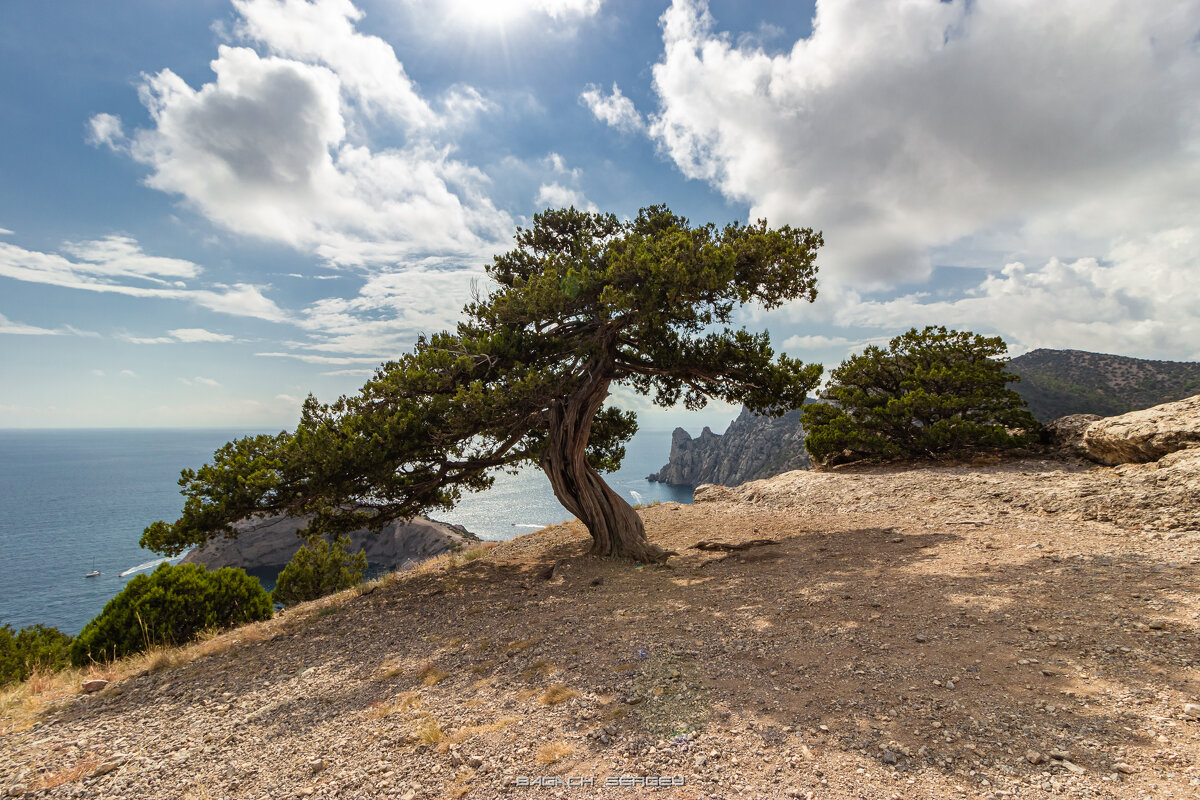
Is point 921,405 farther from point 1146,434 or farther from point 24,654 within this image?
point 24,654

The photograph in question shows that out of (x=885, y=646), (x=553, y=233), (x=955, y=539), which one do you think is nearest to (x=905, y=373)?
(x=955, y=539)

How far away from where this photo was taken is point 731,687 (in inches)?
193

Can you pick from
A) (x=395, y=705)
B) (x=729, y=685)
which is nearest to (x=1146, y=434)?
(x=729, y=685)

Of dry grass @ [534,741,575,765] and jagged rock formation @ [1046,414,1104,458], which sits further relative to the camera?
jagged rock formation @ [1046,414,1104,458]

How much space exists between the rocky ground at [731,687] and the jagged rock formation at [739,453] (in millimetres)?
45365

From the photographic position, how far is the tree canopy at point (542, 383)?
8.37 metres

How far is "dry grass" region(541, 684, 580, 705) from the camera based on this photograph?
494 cm

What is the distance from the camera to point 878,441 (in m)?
16.8

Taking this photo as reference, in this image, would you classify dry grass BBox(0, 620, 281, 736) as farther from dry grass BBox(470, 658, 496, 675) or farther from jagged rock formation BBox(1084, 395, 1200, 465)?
jagged rock formation BBox(1084, 395, 1200, 465)

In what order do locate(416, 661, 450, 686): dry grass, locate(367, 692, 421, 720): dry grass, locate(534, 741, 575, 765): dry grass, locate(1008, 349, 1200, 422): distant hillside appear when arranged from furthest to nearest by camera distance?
1. locate(1008, 349, 1200, 422): distant hillside
2. locate(416, 661, 450, 686): dry grass
3. locate(367, 692, 421, 720): dry grass
4. locate(534, 741, 575, 765): dry grass

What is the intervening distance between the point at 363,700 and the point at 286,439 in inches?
200

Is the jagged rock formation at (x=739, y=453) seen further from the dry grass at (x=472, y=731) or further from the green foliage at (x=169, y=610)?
the dry grass at (x=472, y=731)

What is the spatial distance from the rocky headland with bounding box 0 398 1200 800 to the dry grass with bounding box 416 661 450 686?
29mm

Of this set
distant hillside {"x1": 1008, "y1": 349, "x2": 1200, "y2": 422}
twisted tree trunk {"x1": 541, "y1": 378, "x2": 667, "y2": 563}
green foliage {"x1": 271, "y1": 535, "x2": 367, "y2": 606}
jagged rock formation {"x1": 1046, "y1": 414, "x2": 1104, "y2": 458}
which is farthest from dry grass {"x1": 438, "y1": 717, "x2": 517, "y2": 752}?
distant hillside {"x1": 1008, "y1": 349, "x2": 1200, "y2": 422}
